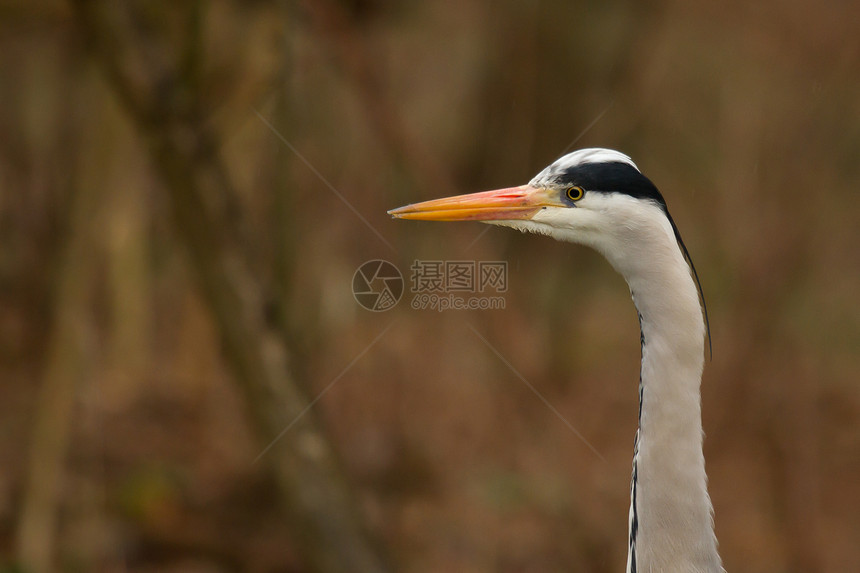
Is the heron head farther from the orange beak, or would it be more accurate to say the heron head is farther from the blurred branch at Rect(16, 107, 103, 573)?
the blurred branch at Rect(16, 107, 103, 573)

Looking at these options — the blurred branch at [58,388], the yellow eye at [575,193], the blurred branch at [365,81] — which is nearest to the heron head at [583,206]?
the yellow eye at [575,193]

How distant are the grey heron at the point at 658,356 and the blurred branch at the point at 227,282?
4.36 feet

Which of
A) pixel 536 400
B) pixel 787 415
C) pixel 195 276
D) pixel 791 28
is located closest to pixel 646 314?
pixel 195 276

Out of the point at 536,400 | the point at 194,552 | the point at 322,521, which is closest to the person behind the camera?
the point at 322,521

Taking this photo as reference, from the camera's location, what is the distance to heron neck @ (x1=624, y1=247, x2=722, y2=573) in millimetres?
1288

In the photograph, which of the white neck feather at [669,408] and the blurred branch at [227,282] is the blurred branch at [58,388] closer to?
the blurred branch at [227,282]

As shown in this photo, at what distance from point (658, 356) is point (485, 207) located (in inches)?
16.5

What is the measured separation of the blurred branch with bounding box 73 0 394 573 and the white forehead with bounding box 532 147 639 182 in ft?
4.15

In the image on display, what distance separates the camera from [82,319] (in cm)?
320

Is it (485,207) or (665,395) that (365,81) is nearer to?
(485,207)

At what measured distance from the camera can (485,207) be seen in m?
1.48

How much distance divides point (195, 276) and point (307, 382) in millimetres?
509

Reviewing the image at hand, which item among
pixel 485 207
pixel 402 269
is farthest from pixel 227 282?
pixel 402 269

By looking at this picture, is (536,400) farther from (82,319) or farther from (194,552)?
(82,319)
